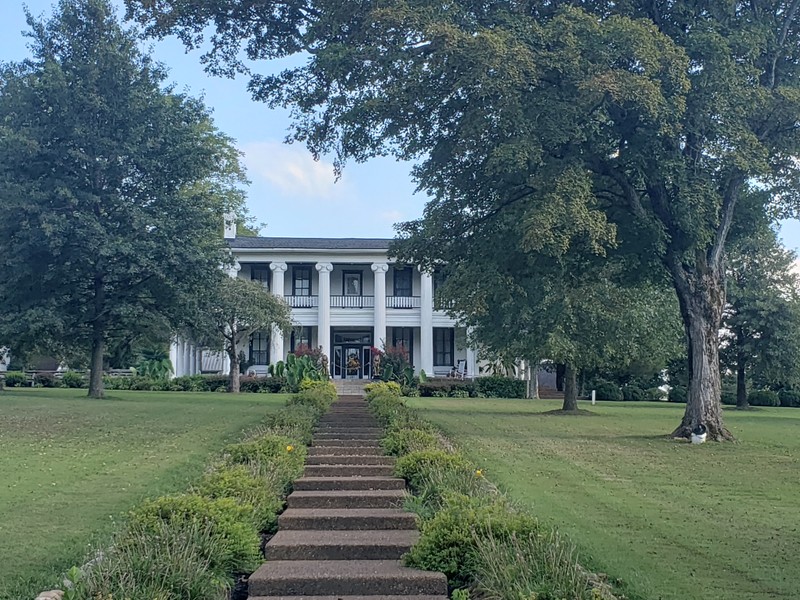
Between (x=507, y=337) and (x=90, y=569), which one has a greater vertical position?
(x=507, y=337)

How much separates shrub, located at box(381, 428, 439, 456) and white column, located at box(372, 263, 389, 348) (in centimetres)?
3419

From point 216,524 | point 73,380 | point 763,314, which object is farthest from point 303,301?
point 216,524

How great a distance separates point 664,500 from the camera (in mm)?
10586

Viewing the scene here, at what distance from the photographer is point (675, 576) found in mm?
6820

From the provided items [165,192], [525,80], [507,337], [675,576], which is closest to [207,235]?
[165,192]

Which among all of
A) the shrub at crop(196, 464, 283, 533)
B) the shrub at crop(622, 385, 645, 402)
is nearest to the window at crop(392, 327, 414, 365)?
the shrub at crop(622, 385, 645, 402)

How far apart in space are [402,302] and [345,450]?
35.6 m

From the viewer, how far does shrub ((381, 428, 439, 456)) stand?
11250 mm

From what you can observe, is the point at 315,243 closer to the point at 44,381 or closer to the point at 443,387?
the point at 443,387

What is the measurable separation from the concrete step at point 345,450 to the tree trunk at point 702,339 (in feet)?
28.9

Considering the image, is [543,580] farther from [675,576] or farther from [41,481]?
[41,481]

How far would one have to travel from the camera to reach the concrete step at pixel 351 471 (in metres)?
10.5

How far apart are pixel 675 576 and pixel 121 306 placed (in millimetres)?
23317

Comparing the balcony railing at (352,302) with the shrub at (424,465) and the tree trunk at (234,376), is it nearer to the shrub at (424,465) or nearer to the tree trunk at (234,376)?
the tree trunk at (234,376)
